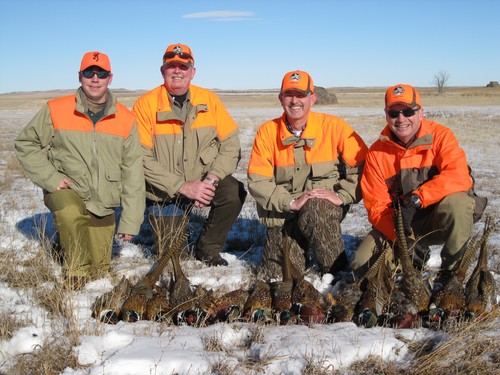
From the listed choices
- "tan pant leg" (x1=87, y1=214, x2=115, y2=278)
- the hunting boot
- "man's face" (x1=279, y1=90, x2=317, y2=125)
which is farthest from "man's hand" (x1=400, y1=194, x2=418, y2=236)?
"tan pant leg" (x1=87, y1=214, x2=115, y2=278)

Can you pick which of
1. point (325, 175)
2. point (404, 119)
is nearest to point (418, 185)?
point (404, 119)

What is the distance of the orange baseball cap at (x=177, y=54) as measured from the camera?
567cm

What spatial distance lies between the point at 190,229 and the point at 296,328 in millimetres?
3337

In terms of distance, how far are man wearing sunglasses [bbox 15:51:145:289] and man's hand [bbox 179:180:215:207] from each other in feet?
1.78

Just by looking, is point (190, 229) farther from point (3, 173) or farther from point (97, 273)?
point (3, 173)

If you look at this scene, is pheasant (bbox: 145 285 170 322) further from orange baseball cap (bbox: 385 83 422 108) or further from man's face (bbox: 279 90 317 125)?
orange baseball cap (bbox: 385 83 422 108)

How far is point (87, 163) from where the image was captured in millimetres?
5180

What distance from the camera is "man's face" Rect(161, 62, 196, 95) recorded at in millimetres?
5746

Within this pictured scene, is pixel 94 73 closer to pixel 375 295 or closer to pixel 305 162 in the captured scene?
pixel 305 162

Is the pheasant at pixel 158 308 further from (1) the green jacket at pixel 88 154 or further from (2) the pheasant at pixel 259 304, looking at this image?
(1) the green jacket at pixel 88 154

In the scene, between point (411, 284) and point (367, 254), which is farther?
point (367, 254)

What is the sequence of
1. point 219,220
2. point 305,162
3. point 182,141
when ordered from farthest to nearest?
point 219,220 → point 182,141 → point 305,162

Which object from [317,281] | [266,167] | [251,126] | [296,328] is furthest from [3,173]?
[251,126]

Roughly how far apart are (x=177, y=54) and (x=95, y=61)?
39.1 inches
